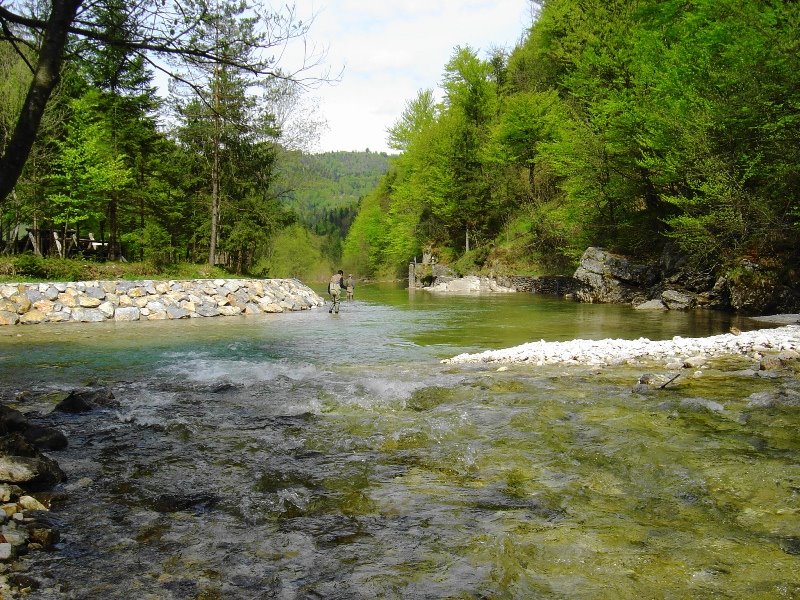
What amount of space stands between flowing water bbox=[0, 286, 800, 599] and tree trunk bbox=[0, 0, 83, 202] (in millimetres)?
2949

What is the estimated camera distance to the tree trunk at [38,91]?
442 centimetres

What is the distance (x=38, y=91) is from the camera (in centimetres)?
450

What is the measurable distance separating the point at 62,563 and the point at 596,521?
155 inches

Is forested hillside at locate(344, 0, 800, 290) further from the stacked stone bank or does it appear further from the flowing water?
the stacked stone bank

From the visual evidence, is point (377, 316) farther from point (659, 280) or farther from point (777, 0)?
point (777, 0)

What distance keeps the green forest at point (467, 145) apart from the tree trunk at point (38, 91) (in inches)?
0.6

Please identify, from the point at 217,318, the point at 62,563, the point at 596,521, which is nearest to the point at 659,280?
the point at 217,318

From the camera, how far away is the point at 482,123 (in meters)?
51.2

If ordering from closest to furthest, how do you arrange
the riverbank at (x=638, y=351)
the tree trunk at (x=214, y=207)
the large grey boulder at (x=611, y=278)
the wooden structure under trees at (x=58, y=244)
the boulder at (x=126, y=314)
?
the riverbank at (x=638, y=351) < the boulder at (x=126, y=314) < the large grey boulder at (x=611, y=278) < the wooden structure under trees at (x=58, y=244) < the tree trunk at (x=214, y=207)

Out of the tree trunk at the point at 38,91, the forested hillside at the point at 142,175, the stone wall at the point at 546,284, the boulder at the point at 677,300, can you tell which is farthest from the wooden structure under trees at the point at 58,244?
the boulder at the point at 677,300

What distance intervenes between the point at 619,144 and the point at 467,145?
2384 centimetres

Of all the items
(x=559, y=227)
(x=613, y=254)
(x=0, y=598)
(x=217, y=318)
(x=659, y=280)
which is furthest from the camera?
(x=559, y=227)

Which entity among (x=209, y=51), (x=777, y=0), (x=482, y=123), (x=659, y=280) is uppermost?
(x=482, y=123)

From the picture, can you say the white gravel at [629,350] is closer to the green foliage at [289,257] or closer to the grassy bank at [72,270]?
the grassy bank at [72,270]
